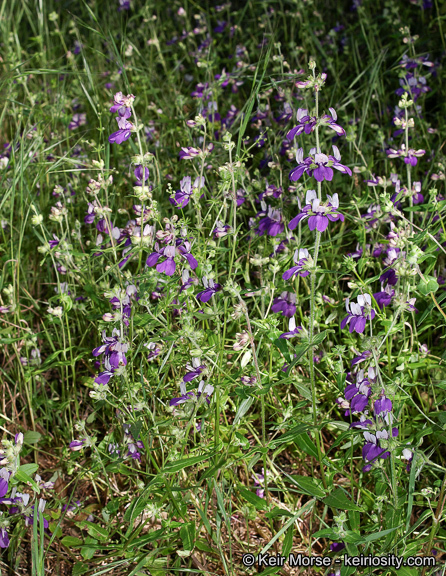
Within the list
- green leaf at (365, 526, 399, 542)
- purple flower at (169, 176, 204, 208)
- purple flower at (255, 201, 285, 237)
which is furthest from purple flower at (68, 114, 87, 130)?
green leaf at (365, 526, 399, 542)

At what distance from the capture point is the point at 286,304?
6.35 feet

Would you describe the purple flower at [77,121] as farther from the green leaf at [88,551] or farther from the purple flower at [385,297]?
the green leaf at [88,551]

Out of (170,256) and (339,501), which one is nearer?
(339,501)

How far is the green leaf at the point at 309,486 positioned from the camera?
1543mm

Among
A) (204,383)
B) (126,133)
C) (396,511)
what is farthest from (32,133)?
(396,511)

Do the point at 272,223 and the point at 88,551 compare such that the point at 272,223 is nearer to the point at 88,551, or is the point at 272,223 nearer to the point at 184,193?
the point at 184,193

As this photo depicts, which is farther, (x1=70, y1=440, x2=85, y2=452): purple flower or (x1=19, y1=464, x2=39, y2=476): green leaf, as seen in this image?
(x1=70, y1=440, x2=85, y2=452): purple flower

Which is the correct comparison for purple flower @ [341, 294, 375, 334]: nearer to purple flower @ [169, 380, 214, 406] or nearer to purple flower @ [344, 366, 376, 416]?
purple flower @ [344, 366, 376, 416]

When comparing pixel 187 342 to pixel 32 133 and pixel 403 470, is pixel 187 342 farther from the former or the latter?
pixel 32 133

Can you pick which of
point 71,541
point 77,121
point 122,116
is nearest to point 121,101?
point 122,116

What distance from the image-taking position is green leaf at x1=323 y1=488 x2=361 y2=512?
4.96 feet

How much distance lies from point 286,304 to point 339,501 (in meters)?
0.66

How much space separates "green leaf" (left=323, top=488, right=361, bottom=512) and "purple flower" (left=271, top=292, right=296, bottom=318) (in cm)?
58

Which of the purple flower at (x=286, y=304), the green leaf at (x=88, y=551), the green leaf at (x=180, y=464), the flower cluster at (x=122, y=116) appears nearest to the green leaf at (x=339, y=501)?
the green leaf at (x=180, y=464)
